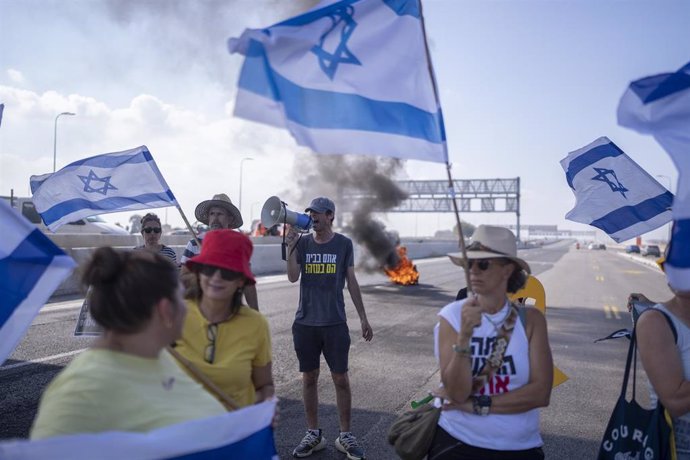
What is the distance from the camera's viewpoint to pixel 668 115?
2480mm

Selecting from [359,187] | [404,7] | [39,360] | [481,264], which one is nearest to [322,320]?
[481,264]

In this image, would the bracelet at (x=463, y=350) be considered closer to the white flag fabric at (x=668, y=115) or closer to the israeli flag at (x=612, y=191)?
the white flag fabric at (x=668, y=115)

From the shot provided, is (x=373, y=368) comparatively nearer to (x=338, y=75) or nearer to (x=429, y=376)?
(x=429, y=376)

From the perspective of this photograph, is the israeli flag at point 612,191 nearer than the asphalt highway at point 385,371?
Yes

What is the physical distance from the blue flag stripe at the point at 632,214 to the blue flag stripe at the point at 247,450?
10.7 feet

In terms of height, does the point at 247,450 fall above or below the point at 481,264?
below

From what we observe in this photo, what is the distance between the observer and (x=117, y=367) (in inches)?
69.0

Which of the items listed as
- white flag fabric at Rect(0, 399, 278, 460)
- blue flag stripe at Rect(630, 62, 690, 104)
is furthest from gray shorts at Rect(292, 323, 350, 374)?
blue flag stripe at Rect(630, 62, 690, 104)

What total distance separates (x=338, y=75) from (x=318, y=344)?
2.34 metres

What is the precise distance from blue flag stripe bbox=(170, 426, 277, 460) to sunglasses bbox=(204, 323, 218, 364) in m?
0.43

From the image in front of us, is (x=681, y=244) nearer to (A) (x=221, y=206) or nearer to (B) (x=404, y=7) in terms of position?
(B) (x=404, y=7)

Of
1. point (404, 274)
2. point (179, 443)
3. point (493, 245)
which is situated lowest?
point (404, 274)

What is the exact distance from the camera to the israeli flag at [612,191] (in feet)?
14.2

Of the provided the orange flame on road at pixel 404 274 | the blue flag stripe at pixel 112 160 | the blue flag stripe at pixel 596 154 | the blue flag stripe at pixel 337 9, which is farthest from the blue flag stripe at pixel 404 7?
the orange flame on road at pixel 404 274
